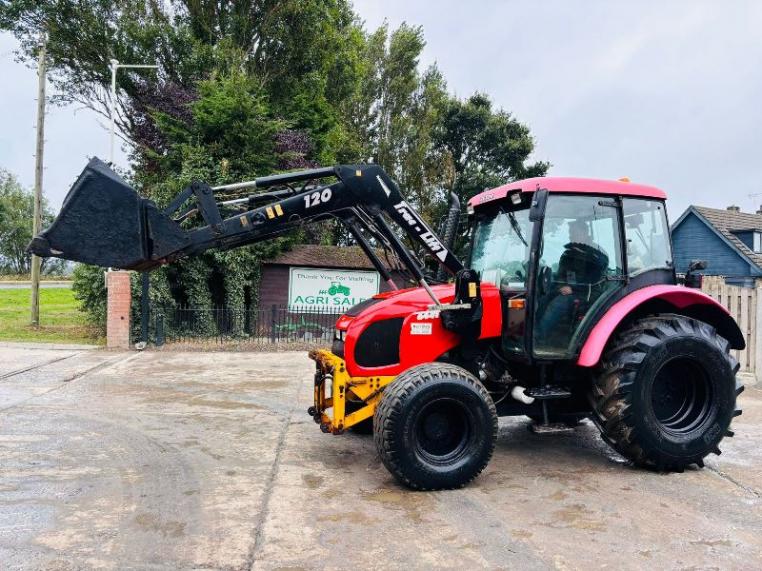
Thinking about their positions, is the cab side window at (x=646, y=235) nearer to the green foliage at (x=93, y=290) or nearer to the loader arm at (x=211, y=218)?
the loader arm at (x=211, y=218)

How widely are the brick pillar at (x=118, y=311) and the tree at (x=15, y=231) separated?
4583cm

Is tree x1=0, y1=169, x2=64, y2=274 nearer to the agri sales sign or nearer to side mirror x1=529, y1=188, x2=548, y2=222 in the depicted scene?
the agri sales sign

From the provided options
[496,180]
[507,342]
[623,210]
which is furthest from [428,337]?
[496,180]

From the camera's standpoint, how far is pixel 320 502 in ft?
14.0

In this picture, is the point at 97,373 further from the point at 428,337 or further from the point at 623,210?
the point at 623,210

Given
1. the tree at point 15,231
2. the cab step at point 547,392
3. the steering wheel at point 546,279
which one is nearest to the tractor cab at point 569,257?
the steering wheel at point 546,279

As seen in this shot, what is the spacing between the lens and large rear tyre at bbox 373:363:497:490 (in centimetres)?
435

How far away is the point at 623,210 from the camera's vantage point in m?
5.21

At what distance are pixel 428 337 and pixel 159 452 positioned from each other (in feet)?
9.05

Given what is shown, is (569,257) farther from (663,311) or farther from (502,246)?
(663,311)

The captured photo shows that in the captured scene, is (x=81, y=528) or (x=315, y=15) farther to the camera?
(x=315, y=15)

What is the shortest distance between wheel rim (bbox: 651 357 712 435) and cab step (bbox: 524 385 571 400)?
2.48 feet

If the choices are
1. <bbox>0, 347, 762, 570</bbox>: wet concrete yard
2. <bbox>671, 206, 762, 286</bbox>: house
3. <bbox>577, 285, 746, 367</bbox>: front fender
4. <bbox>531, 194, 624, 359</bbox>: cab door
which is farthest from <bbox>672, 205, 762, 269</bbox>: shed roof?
<bbox>531, 194, 624, 359</bbox>: cab door

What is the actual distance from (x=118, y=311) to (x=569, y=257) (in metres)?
11.5
